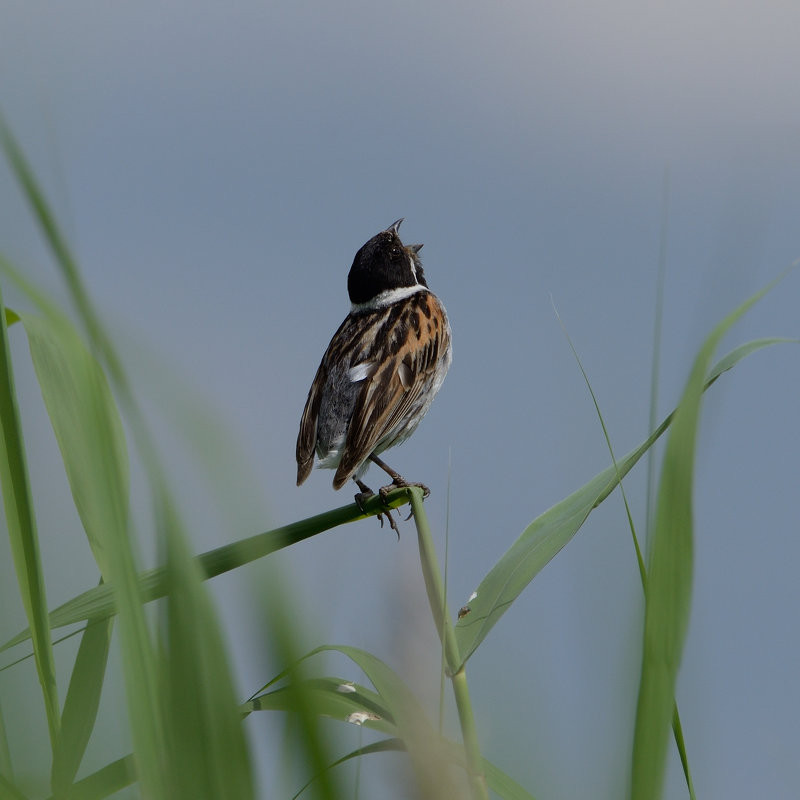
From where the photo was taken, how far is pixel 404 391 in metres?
4.59

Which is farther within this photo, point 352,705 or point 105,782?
point 352,705

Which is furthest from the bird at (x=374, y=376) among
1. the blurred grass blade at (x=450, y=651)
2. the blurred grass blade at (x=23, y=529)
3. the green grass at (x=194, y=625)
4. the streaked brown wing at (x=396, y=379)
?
the blurred grass blade at (x=23, y=529)

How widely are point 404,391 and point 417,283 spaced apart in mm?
1385

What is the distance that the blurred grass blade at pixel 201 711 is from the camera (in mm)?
901

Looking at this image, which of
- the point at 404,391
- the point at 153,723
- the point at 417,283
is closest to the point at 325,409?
the point at 404,391

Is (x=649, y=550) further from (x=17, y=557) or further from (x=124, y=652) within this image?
(x=17, y=557)

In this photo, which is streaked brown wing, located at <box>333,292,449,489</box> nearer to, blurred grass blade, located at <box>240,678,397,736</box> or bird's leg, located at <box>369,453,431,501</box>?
bird's leg, located at <box>369,453,431,501</box>

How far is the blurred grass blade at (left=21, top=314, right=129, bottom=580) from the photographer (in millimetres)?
1190

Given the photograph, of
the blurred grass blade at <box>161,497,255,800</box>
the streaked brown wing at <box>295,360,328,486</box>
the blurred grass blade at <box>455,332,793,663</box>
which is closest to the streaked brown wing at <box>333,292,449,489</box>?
the streaked brown wing at <box>295,360,328,486</box>

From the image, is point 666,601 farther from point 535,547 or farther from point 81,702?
point 81,702

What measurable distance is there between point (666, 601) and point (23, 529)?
944mm

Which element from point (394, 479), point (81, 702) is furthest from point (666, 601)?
point (394, 479)

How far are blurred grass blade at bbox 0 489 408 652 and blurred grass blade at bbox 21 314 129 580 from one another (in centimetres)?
6

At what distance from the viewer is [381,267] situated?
5.56 metres
